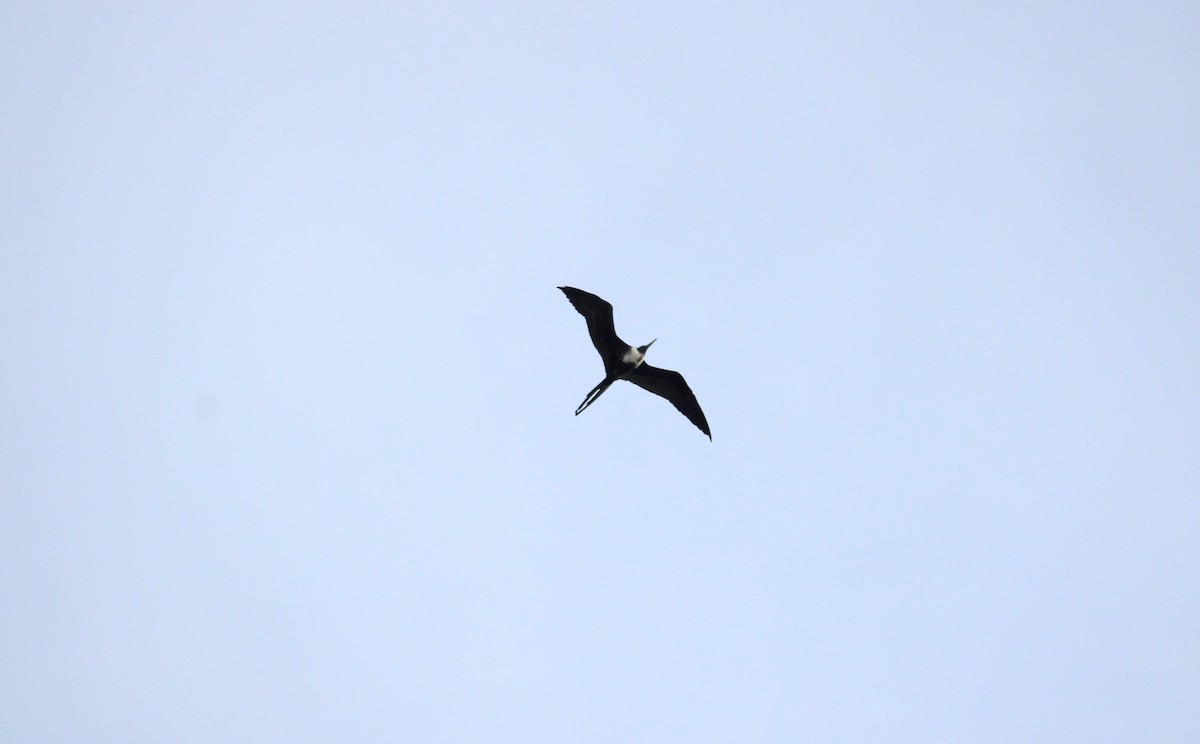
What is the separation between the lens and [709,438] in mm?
20406

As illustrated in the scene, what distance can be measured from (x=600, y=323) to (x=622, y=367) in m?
1.19

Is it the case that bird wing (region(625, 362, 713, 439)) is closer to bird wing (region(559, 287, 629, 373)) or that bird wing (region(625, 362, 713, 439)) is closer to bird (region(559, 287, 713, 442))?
bird (region(559, 287, 713, 442))

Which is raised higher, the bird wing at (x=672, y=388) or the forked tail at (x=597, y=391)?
the bird wing at (x=672, y=388)

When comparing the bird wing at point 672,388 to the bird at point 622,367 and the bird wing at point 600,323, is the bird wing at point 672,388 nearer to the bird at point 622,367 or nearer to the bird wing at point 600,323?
the bird at point 622,367

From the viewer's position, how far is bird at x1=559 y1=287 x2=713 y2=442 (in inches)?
733

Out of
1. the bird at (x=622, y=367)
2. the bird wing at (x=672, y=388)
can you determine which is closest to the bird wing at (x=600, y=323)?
the bird at (x=622, y=367)

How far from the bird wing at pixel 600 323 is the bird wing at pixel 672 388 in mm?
709

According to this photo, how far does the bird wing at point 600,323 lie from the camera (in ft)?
60.7

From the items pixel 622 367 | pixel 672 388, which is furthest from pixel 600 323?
pixel 672 388

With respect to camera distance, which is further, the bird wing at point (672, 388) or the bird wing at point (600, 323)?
the bird wing at point (672, 388)

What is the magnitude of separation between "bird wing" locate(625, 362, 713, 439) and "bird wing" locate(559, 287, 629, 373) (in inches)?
27.9

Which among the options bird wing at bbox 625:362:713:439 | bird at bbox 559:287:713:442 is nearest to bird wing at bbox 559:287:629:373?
bird at bbox 559:287:713:442

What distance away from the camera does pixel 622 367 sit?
63.6 ft

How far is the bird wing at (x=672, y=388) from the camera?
2000cm
